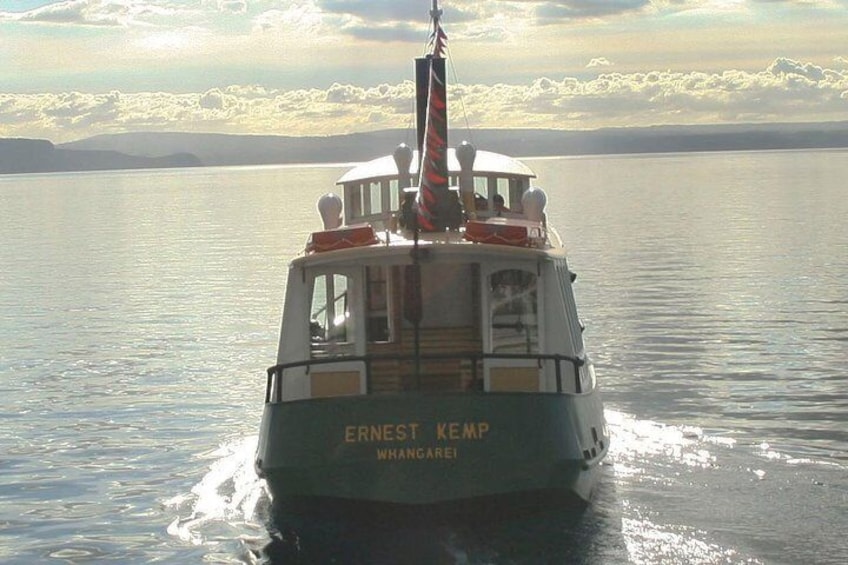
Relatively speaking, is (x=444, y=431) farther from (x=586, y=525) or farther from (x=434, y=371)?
(x=586, y=525)

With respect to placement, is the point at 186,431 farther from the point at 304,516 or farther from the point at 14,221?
the point at 14,221

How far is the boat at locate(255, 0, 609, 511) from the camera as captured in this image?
776 inches

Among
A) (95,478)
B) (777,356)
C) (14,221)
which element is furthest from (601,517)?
(14,221)

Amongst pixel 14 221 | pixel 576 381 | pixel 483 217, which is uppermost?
pixel 483 217

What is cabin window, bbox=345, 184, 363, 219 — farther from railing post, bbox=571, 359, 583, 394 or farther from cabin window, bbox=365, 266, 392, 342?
railing post, bbox=571, 359, 583, 394

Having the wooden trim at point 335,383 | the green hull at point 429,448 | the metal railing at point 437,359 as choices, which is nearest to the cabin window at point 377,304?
the metal railing at point 437,359

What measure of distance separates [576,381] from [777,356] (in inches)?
646

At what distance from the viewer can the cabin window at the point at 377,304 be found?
2200cm

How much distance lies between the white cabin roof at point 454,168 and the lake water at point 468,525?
5187 millimetres

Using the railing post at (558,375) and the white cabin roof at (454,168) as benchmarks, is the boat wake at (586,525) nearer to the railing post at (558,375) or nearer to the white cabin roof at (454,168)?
the railing post at (558,375)

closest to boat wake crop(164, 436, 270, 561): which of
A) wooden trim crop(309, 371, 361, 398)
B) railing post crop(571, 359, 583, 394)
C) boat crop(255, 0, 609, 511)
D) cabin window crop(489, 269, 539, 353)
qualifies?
boat crop(255, 0, 609, 511)

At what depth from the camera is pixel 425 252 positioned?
817 inches

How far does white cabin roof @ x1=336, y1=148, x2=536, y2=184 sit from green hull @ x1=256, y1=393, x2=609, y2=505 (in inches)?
303

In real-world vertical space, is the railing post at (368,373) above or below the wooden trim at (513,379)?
above
